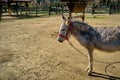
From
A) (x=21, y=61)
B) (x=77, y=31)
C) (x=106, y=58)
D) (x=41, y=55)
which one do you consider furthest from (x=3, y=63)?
(x=106, y=58)

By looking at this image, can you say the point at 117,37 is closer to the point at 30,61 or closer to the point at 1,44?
the point at 30,61

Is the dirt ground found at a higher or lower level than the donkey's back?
lower

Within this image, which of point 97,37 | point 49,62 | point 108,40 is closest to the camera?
point 108,40

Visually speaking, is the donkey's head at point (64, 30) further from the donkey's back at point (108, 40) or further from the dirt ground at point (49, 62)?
the dirt ground at point (49, 62)

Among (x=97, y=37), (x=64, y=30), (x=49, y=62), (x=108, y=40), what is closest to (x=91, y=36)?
(x=97, y=37)

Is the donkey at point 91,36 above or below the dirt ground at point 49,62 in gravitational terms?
above

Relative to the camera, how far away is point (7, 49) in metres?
11.1

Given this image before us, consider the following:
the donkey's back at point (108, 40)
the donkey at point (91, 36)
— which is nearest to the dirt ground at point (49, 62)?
the donkey at point (91, 36)

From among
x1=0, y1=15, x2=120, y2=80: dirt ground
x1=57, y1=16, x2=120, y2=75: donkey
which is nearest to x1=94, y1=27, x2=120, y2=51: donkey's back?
x1=57, y1=16, x2=120, y2=75: donkey

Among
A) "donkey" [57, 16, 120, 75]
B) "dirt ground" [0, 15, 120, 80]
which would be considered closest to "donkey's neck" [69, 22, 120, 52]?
"donkey" [57, 16, 120, 75]

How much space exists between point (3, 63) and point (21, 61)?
70 cm

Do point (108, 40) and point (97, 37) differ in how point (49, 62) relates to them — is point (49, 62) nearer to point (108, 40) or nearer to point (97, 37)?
point (97, 37)

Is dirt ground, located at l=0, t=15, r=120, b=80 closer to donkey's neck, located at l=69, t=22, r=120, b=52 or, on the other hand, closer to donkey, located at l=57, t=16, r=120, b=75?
donkey, located at l=57, t=16, r=120, b=75

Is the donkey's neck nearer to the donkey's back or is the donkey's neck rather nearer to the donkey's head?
the donkey's back
